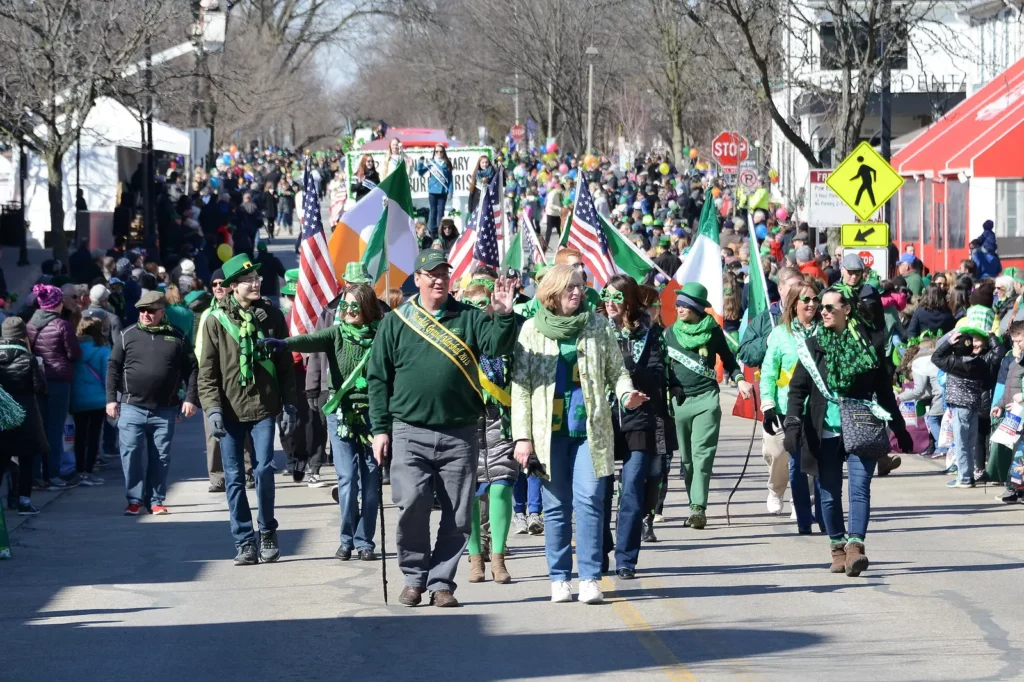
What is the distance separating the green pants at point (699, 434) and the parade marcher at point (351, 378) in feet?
7.65

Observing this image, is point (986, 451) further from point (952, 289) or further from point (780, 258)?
point (780, 258)

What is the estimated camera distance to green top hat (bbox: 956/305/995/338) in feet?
47.0

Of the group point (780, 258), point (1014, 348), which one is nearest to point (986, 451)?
point (1014, 348)

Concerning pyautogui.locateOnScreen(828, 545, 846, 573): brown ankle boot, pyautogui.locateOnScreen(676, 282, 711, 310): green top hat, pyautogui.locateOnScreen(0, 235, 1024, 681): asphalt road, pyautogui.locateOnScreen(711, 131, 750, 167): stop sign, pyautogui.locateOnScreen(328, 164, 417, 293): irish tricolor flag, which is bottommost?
pyautogui.locateOnScreen(0, 235, 1024, 681): asphalt road

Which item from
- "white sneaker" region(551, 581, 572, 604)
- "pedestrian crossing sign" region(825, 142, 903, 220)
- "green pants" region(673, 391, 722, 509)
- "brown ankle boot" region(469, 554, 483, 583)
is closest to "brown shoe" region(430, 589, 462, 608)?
"white sneaker" region(551, 581, 572, 604)

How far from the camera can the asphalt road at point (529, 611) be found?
7727 millimetres

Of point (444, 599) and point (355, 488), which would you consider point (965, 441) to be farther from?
point (444, 599)

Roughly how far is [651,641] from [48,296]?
776cm

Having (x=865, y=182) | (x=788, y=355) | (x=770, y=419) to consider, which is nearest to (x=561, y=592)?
(x=770, y=419)

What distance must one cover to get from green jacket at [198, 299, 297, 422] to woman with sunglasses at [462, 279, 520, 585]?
4.88ft

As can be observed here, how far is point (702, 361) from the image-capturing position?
11.7 metres

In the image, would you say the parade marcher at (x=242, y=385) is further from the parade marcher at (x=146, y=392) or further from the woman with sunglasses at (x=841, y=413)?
the woman with sunglasses at (x=841, y=413)

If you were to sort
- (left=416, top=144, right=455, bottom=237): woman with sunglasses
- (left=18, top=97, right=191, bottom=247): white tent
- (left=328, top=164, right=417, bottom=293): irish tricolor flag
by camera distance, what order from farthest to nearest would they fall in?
1. (left=18, top=97, right=191, bottom=247): white tent
2. (left=416, top=144, right=455, bottom=237): woman with sunglasses
3. (left=328, top=164, right=417, bottom=293): irish tricolor flag

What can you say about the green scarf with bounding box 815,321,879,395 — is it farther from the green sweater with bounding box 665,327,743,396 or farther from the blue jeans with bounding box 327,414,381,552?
the blue jeans with bounding box 327,414,381,552
